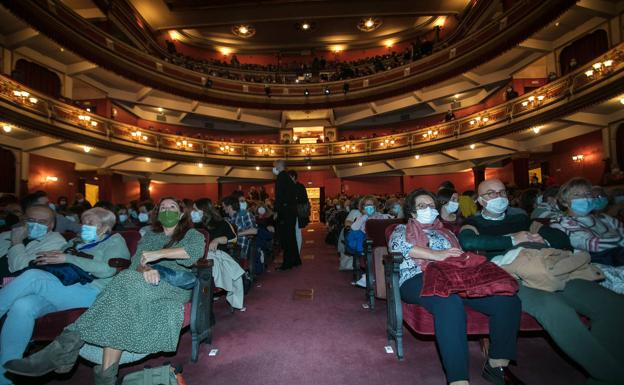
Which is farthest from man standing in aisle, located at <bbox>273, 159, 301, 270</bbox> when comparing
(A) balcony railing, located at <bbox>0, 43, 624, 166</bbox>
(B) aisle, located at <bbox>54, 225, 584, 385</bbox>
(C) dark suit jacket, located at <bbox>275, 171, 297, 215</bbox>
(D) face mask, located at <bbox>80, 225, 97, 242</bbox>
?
(A) balcony railing, located at <bbox>0, 43, 624, 166</bbox>

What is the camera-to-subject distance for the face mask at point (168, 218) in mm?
2322

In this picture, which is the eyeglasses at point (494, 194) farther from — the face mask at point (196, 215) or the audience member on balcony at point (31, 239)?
the audience member on balcony at point (31, 239)

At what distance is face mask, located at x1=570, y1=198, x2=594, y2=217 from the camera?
226 centimetres

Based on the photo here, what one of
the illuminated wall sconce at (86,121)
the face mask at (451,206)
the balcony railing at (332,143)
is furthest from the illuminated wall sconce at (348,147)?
the face mask at (451,206)

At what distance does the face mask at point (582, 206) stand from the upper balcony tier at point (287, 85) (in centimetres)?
1018

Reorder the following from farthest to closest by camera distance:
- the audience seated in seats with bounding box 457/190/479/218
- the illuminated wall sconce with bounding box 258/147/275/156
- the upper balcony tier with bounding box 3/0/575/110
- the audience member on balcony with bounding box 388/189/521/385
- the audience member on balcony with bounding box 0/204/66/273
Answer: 1. the illuminated wall sconce with bounding box 258/147/275/156
2. the upper balcony tier with bounding box 3/0/575/110
3. the audience seated in seats with bounding box 457/190/479/218
4. the audience member on balcony with bounding box 0/204/66/273
5. the audience member on balcony with bounding box 388/189/521/385

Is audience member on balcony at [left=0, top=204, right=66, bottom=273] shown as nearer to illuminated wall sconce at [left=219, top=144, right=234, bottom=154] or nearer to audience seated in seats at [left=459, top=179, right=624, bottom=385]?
audience seated in seats at [left=459, top=179, right=624, bottom=385]

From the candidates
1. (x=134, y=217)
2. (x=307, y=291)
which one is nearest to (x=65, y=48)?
Answer: (x=134, y=217)

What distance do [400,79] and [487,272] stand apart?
15.8 metres

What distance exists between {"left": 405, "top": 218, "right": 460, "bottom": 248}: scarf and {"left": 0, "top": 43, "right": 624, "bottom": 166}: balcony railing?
8712 mm

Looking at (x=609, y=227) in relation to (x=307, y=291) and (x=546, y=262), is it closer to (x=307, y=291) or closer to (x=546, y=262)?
(x=546, y=262)

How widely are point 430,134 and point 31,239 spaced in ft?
49.0

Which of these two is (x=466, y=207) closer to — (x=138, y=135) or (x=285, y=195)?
(x=285, y=195)

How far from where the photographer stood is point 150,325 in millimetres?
1870
